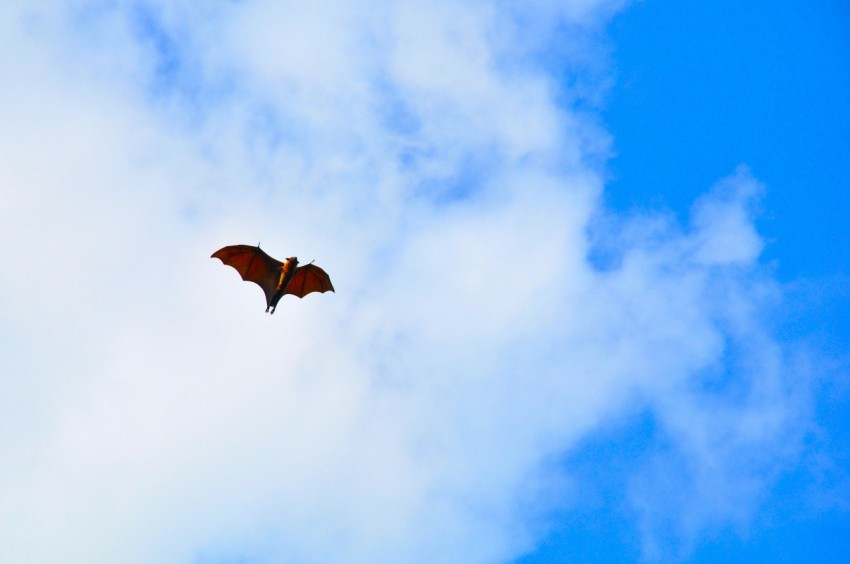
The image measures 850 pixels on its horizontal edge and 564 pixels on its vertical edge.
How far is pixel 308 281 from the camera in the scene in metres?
45.3

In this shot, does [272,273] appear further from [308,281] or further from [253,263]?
[308,281]

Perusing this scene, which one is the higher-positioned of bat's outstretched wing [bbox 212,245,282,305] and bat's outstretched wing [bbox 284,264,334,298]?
bat's outstretched wing [bbox 284,264,334,298]

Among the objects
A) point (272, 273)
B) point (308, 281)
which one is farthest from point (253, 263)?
point (308, 281)

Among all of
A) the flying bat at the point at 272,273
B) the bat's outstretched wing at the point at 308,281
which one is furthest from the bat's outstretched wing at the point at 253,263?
the bat's outstretched wing at the point at 308,281

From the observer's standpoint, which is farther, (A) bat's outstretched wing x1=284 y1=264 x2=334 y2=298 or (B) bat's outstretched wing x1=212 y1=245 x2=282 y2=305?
(A) bat's outstretched wing x1=284 y1=264 x2=334 y2=298

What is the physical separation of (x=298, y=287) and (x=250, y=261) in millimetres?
3738

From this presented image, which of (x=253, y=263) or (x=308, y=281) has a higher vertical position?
(x=308, y=281)

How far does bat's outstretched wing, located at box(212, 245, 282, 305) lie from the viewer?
4306 centimetres

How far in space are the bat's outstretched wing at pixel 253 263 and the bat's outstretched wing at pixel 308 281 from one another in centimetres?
60

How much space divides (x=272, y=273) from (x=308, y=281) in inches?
94.3

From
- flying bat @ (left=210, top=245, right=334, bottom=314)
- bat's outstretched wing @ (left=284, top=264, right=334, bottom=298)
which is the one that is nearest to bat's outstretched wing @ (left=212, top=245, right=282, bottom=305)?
flying bat @ (left=210, top=245, right=334, bottom=314)

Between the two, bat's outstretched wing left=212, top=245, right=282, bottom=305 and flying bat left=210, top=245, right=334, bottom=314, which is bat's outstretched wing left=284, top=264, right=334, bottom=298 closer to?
flying bat left=210, top=245, right=334, bottom=314

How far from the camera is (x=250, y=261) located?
43.6 m

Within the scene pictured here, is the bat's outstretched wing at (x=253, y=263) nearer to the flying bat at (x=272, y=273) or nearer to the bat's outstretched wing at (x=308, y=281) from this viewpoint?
the flying bat at (x=272, y=273)
